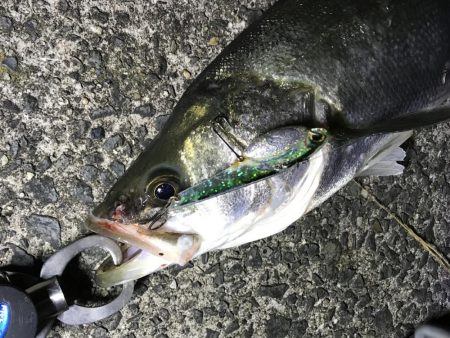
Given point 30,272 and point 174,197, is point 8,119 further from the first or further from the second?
point 174,197

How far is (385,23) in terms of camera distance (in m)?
1.58

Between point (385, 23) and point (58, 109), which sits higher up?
point (58, 109)

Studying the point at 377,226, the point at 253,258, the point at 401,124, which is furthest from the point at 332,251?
the point at 401,124

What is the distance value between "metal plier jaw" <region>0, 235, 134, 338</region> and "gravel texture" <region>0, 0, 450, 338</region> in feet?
0.38

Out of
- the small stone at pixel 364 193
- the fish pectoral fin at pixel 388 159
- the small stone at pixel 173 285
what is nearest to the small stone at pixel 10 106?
the small stone at pixel 173 285

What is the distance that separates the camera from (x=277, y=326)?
2125mm

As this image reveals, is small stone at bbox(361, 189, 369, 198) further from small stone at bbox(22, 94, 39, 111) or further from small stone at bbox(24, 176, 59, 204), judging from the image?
small stone at bbox(22, 94, 39, 111)

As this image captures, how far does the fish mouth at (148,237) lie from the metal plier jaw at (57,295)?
0.63ft

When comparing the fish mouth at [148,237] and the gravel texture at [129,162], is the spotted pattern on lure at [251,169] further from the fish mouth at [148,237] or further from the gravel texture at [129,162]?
the gravel texture at [129,162]

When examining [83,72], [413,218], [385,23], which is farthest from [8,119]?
[413,218]

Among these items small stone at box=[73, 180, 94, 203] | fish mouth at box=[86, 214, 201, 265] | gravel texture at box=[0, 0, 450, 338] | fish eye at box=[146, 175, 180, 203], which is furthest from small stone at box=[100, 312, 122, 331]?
fish eye at box=[146, 175, 180, 203]

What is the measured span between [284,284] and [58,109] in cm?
116

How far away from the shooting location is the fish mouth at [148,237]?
1.39m

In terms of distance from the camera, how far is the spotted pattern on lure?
4.54 feet
